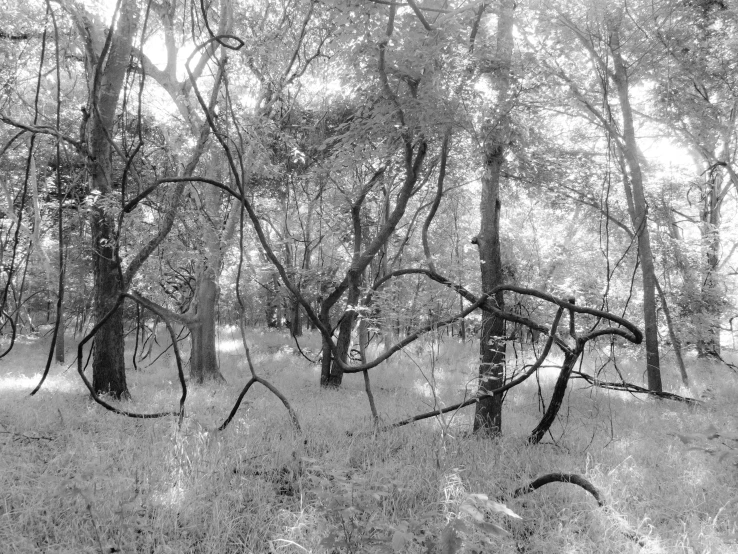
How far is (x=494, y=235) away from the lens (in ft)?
18.0

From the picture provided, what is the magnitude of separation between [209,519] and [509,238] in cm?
1612

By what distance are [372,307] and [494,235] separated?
1809 millimetres

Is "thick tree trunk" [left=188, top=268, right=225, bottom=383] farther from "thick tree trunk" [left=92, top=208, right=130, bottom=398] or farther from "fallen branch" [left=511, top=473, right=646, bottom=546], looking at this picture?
"fallen branch" [left=511, top=473, right=646, bottom=546]

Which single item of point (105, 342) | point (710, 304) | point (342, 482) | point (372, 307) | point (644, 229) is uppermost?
point (644, 229)

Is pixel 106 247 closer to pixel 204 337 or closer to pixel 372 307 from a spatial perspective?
pixel 204 337

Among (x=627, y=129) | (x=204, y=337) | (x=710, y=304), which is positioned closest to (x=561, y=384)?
(x=627, y=129)

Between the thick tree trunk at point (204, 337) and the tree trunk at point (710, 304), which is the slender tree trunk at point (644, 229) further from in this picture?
the thick tree trunk at point (204, 337)

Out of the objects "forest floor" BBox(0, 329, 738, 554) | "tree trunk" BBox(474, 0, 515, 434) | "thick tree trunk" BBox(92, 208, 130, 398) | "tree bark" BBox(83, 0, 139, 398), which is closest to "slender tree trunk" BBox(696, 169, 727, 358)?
"forest floor" BBox(0, 329, 738, 554)

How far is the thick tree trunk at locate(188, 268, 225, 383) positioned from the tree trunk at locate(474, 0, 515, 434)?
5.57 m

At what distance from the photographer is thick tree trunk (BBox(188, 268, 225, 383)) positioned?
8828 mm

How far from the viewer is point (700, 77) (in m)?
7.20

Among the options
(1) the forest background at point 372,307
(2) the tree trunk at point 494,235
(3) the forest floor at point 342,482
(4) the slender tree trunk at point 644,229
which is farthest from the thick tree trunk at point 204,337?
(4) the slender tree trunk at point 644,229

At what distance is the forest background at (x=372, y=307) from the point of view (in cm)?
287

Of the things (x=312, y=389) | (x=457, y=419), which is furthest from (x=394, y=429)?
(x=312, y=389)
